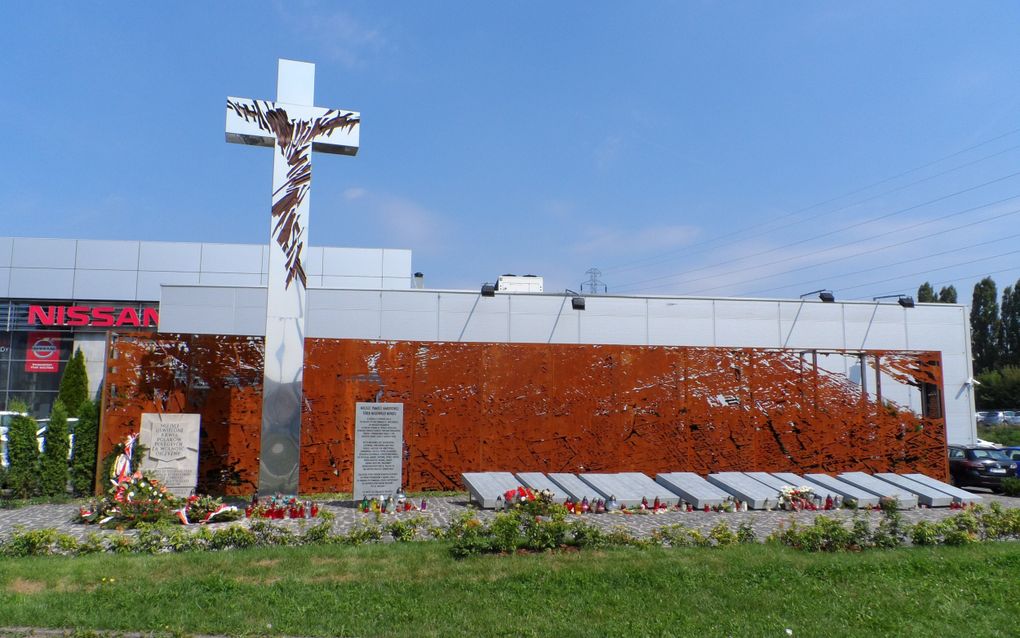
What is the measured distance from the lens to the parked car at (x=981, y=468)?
16.1 m

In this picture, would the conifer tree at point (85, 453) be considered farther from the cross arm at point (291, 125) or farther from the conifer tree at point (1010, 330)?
the conifer tree at point (1010, 330)

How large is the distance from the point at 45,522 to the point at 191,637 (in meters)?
5.91

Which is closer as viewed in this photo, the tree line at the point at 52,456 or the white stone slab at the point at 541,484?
the white stone slab at the point at 541,484

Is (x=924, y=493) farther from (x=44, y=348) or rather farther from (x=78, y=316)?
(x=44, y=348)

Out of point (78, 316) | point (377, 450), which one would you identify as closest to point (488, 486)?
point (377, 450)

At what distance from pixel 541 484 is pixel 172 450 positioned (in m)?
6.27

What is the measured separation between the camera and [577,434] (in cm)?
1495

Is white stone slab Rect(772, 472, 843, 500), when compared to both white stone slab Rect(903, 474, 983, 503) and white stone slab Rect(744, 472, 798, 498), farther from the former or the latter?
white stone slab Rect(903, 474, 983, 503)

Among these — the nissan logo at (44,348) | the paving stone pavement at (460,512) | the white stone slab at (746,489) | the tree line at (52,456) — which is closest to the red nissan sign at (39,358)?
the nissan logo at (44,348)

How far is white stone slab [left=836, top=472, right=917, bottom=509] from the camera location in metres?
12.6

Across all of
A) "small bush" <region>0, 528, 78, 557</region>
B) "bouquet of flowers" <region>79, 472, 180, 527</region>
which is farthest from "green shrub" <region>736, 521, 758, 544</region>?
"small bush" <region>0, 528, 78, 557</region>

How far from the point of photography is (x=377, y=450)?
11.6 meters

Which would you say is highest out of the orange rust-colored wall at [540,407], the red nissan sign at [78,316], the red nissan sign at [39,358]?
the red nissan sign at [78,316]

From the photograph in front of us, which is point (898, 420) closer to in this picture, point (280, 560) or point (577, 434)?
point (577, 434)
